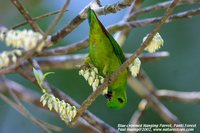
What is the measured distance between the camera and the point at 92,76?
1709mm

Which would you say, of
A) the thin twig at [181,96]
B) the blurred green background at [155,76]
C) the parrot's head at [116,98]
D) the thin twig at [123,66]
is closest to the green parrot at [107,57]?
the parrot's head at [116,98]

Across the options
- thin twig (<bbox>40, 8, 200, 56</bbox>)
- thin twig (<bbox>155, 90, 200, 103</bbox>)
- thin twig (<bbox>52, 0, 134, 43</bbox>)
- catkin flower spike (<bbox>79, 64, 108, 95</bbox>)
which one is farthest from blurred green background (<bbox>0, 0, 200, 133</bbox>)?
catkin flower spike (<bbox>79, 64, 108, 95</bbox>)

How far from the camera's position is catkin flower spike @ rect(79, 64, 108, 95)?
1.68 meters

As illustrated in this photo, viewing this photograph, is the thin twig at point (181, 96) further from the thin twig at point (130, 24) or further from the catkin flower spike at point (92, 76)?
the catkin flower spike at point (92, 76)

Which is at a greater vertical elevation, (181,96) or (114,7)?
(114,7)

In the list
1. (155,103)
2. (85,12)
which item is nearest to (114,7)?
(85,12)

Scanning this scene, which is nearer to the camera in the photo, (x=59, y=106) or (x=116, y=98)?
(x=59, y=106)

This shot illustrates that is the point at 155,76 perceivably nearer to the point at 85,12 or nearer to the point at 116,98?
the point at 116,98

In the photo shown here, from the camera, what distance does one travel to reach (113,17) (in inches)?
119

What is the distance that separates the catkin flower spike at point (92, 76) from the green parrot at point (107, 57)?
7 cm

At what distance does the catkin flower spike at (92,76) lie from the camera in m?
1.68

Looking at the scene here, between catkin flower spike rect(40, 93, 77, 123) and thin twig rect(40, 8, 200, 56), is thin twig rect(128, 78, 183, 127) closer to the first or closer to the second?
thin twig rect(40, 8, 200, 56)

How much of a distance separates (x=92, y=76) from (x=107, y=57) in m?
0.16

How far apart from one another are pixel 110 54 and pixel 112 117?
9.24 feet
